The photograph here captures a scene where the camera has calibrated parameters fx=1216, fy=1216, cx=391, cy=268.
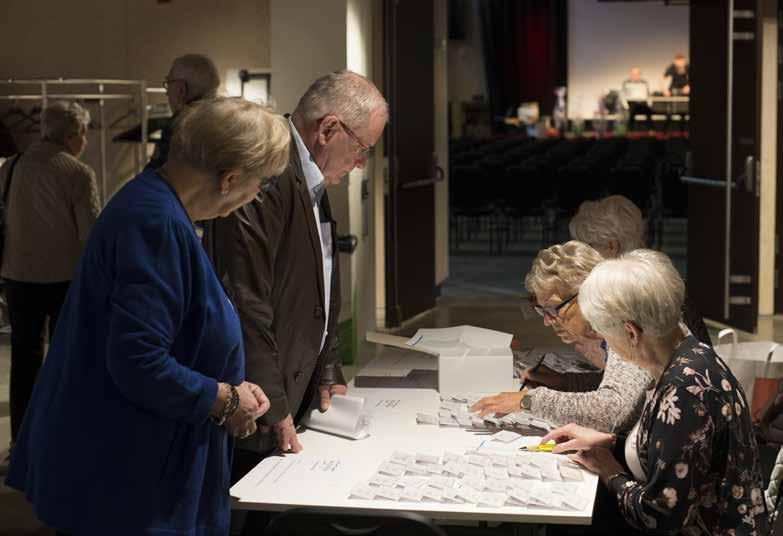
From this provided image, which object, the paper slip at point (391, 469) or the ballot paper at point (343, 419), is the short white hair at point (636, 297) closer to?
the paper slip at point (391, 469)

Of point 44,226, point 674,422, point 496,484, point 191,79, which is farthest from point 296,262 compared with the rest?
point 44,226

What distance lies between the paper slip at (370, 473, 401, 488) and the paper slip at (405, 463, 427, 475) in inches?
1.8

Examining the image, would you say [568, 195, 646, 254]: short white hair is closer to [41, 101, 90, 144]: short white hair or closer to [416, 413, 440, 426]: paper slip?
[416, 413, 440, 426]: paper slip

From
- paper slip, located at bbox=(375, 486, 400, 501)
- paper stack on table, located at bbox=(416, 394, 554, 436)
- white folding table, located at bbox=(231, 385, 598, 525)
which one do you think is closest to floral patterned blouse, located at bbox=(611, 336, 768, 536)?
white folding table, located at bbox=(231, 385, 598, 525)

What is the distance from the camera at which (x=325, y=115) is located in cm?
299

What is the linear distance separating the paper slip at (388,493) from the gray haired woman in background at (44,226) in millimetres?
3024

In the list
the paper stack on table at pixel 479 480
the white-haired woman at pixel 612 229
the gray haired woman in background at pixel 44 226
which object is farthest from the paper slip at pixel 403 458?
the gray haired woman in background at pixel 44 226

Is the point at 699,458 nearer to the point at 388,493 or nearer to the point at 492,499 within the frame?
the point at 492,499

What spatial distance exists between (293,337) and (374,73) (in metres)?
5.18

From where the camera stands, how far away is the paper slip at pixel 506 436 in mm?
2885

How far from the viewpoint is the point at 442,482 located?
2.48 m

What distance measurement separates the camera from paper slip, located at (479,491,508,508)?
2361 mm

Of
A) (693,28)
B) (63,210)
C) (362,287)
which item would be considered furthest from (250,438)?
(693,28)

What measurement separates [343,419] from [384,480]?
1.38 feet
